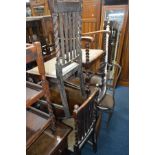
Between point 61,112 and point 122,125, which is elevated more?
point 61,112

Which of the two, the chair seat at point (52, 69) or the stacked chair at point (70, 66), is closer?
the stacked chair at point (70, 66)

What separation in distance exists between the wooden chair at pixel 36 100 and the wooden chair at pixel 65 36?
27cm

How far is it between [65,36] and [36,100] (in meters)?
0.54

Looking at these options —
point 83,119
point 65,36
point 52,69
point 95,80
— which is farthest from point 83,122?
point 95,80

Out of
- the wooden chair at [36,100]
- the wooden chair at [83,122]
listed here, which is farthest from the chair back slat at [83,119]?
the wooden chair at [36,100]

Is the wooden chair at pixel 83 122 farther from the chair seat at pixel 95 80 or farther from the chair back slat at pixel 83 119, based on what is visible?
the chair seat at pixel 95 80

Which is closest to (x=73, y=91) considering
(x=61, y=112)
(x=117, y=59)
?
(x=61, y=112)

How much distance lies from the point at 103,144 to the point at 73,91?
0.67 meters

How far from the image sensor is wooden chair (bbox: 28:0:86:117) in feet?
3.15

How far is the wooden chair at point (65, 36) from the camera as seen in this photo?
3.15 ft

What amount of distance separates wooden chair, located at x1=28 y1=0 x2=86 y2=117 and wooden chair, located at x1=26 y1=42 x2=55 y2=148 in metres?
0.27

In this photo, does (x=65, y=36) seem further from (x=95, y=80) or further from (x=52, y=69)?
(x=95, y=80)
